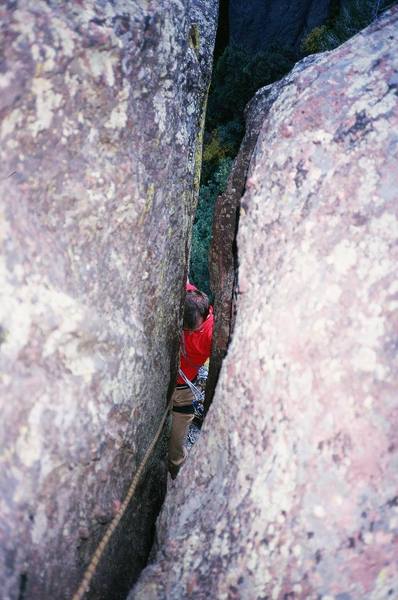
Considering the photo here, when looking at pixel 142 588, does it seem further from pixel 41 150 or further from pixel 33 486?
pixel 41 150

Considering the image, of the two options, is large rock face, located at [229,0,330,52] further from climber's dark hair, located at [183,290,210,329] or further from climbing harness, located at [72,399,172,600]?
climbing harness, located at [72,399,172,600]

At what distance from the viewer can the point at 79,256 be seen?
2.10 meters

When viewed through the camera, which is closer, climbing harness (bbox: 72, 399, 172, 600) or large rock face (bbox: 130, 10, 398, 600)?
large rock face (bbox: 130, 10, 398, 600)

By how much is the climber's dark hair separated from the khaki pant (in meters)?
1.10

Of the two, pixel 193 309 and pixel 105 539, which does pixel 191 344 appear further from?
pixel 105 539

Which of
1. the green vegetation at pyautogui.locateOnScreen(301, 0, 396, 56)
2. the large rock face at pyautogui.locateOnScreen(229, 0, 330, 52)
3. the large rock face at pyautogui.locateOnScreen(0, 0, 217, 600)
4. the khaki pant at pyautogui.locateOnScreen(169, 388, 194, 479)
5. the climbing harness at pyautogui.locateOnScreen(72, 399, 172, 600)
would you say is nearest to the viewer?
the large rock face at pyautogui.locateOnScreen(0, 0, 217, 600)

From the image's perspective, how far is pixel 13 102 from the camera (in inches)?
71.0

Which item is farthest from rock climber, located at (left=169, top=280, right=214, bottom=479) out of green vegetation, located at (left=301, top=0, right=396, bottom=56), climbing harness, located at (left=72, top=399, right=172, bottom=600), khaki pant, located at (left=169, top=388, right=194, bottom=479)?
green vegetation, located at (left=301, top=0, right=396, bottom=56)

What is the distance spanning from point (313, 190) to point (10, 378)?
1727 millimetres

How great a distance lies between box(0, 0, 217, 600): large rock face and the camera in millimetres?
1804

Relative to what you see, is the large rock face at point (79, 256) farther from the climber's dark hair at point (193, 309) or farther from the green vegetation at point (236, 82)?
the green vegetation at point (236, 82)

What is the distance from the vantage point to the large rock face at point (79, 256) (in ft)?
5.92

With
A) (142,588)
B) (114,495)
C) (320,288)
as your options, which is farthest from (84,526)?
(320,288)

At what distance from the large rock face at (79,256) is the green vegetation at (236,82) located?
35.9 feet
